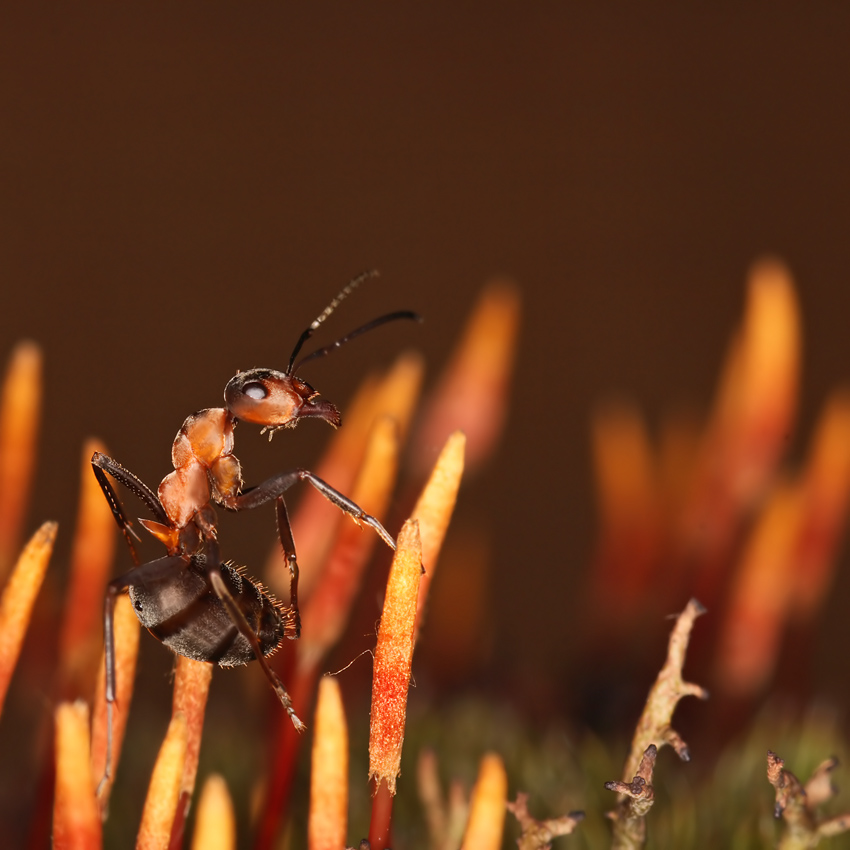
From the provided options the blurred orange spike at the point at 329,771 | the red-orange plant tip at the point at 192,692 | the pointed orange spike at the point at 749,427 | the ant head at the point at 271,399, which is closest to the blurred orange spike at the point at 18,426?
the ant head at the point at 271,399

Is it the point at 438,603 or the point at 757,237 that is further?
the point at 757,237

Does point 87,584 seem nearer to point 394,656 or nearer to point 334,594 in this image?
point 334,594

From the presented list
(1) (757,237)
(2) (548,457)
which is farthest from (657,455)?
(1) (757,237)

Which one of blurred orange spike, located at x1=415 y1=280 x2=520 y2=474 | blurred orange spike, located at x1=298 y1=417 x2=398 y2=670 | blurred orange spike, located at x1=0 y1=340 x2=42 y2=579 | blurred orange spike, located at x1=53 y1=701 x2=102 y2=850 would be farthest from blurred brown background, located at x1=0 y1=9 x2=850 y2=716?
blurred orange spike, located at x1=53 y1=701 x2=102 y2=850

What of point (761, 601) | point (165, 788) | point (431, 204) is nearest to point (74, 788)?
point (165, 788)

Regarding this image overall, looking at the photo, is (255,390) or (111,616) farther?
(255,390)

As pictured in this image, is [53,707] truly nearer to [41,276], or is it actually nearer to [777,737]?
[777,737]
